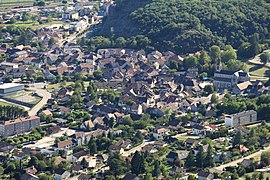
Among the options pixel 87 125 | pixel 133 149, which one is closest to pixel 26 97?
pixel 87 125

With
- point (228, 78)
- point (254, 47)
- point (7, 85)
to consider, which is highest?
point (254, 47)

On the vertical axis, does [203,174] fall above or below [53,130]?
above

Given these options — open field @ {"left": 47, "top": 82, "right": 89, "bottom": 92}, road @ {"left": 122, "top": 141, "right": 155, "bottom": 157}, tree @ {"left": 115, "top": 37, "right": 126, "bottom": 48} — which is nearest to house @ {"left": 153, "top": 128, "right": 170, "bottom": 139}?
road @ {"left": 122, "top": 141, "right": 155, "bottom": 157}

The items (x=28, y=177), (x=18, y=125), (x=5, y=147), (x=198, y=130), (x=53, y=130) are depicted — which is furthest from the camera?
(x=18, y=125)

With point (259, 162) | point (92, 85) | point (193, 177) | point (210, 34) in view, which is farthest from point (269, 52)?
point (193, 177)

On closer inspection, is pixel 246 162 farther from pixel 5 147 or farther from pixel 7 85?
pixel 7 85

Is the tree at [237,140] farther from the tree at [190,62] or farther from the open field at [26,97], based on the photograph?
the tree at [190,62]

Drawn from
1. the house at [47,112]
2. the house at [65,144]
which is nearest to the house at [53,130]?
the house at [65,144]
